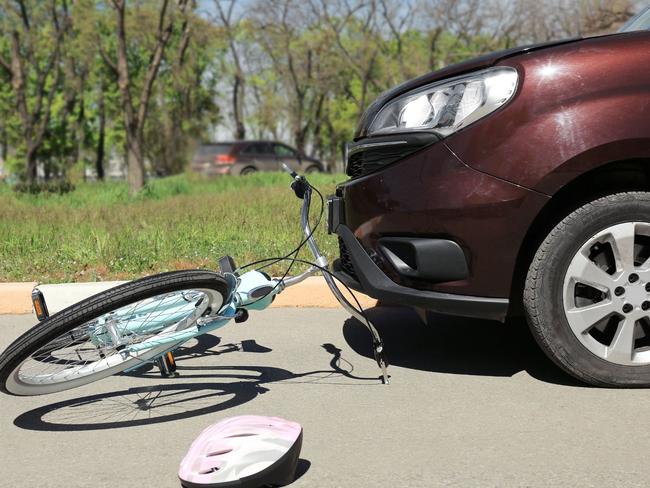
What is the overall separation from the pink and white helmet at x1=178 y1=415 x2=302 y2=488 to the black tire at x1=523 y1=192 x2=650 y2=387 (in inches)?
49.9

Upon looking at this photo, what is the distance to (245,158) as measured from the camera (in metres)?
24.4

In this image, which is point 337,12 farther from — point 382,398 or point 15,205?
point 382,398

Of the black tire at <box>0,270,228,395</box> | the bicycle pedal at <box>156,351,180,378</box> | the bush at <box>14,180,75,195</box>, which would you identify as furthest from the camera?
the bush at <box>14,180,75,195</box>

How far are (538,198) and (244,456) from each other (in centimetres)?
161

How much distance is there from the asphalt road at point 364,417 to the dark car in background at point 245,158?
62.2 ft

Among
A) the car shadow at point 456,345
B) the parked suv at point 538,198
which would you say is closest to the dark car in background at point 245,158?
the car shadow at point 456,345

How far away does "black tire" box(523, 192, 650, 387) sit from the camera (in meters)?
3.19

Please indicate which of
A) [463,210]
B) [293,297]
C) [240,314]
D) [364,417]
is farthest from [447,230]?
[293,297]

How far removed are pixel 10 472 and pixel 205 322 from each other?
92cm

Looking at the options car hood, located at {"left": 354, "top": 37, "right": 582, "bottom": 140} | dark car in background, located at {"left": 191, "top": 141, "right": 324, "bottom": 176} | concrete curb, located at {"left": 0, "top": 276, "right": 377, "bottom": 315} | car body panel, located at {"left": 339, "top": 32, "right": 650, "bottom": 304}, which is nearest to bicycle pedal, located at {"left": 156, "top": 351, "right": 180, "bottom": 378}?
car body panel, located at {"left": 339, "top": 32, "right": 650, "bottom": 304}

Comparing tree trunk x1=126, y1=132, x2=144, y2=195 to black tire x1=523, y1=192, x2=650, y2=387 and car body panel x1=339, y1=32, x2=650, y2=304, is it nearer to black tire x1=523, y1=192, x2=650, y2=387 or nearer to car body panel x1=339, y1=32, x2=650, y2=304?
car body panel x1=339, y1=32, x2=650, y2=304

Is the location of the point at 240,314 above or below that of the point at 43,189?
below

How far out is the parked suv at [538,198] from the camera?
10.1 ft

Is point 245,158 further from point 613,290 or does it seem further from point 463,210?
point 613,290
